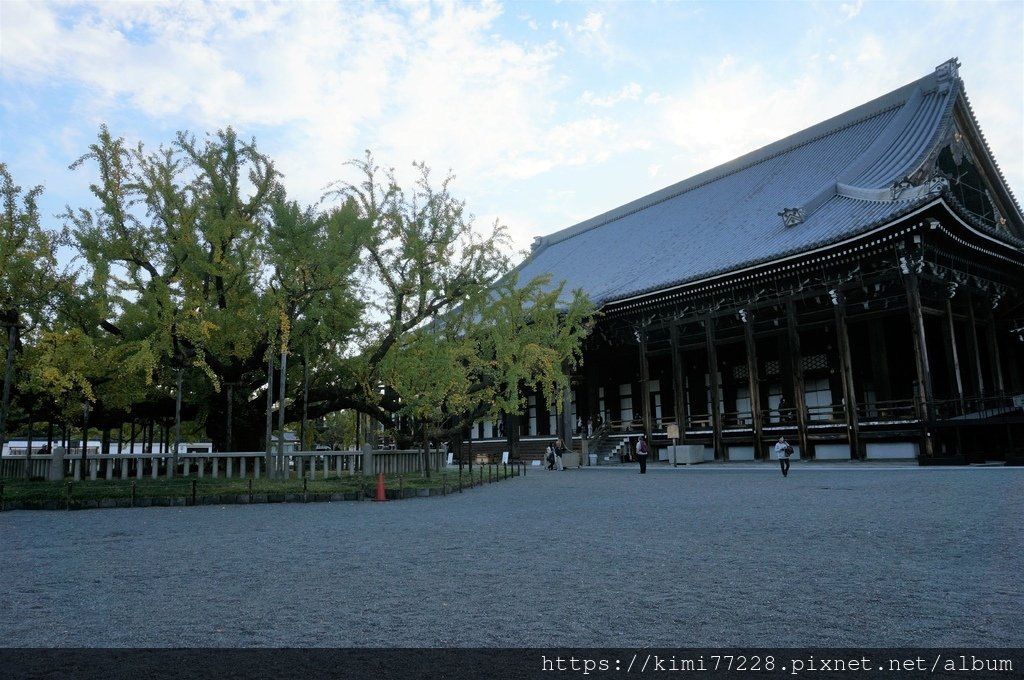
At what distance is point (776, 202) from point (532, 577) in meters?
28.3

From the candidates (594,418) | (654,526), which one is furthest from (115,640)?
(594,418)

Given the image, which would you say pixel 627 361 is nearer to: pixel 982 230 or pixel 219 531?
pixel 982 230

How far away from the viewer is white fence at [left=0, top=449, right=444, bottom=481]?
16.0 m

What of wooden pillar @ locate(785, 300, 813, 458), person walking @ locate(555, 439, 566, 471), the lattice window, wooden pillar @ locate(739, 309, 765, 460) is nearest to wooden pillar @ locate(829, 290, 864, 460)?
wooden pillar @ locate(785, 300, 813, 458)

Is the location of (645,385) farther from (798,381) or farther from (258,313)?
(258,313)

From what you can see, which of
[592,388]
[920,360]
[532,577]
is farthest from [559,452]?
[532,577]

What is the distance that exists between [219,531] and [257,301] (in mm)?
8623

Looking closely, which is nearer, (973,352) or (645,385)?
(973,352)

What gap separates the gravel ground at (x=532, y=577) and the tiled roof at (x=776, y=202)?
48.8 ft

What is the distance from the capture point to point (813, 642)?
401 cm

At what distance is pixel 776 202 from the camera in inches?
1188

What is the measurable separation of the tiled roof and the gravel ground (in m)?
14.9

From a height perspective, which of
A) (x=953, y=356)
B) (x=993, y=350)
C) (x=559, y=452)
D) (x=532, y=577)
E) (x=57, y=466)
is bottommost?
(x=532, y=577)

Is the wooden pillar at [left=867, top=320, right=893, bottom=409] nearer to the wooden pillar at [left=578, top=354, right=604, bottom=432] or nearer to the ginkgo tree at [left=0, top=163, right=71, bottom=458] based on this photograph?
the wooden pillar at [left=578, top=354, right=604, bottom=432]
